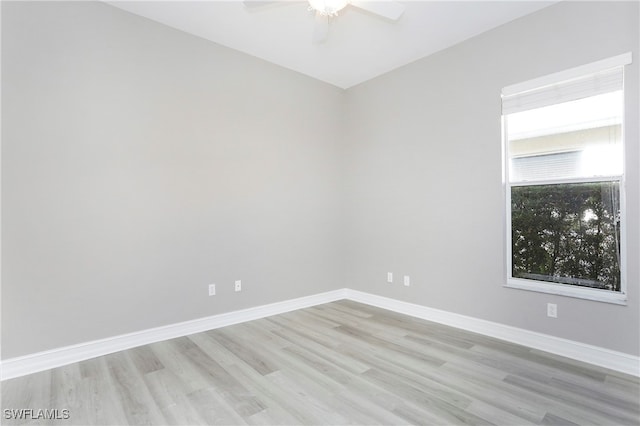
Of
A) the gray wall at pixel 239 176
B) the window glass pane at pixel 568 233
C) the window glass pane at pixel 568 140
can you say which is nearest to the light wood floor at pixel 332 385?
the gray wall at pixel 239 176

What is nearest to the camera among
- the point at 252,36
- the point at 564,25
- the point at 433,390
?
the point at 433,390

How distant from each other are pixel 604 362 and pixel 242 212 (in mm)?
3451

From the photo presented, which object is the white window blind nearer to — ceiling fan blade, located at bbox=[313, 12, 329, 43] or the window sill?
the window sill

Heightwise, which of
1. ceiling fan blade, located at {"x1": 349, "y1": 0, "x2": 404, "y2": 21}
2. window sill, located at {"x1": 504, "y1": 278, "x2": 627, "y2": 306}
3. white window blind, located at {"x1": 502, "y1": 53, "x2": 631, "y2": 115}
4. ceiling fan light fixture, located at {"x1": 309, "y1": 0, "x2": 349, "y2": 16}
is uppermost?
ceiling fan blade, located at {"x1": 349, "y1": 0, "x2": 404, "y2": 21}

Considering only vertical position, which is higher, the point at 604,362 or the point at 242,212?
the point at 242,212

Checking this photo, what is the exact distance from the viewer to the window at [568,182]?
251cm

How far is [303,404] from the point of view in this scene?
2.03m

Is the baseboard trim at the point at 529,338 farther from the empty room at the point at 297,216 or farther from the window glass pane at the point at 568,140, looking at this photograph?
the window glass pane at the point at 568,140

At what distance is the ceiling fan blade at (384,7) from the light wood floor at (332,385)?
2.67 m

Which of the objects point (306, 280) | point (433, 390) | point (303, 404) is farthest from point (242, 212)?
point (433, 390)

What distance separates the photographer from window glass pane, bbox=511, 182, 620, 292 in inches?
99.8


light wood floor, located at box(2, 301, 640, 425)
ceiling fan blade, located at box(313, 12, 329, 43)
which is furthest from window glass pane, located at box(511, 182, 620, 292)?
ceiling fan blade, located at box(313, 12, 329, 43)

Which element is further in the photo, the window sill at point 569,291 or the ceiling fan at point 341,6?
the window sill at point 569,291

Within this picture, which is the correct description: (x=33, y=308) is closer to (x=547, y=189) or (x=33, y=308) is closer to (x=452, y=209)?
(x=452, y=209)
